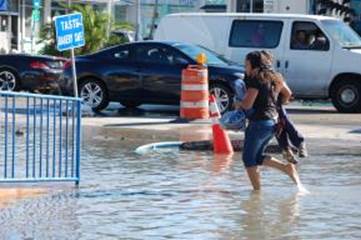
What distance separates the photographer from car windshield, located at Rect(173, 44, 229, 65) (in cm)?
2086

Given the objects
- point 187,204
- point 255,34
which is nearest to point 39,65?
point 255,34

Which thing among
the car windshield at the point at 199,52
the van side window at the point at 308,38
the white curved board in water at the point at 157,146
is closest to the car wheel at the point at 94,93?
the car windshield at the point at 199,52

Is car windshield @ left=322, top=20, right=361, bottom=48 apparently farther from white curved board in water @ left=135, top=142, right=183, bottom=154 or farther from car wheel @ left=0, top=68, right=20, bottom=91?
white curved board in water @ left=135, top=142, right=183, bottom=154

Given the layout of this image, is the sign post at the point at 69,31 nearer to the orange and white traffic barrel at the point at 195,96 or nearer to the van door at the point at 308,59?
the orange and white traffic barrel at the point at 195,96

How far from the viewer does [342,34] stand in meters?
22.7

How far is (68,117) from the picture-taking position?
37.7 feet

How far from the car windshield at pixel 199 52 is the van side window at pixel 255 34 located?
1.79 m

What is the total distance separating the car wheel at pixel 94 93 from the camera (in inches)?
840

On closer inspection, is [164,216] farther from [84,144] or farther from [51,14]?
[51,14]

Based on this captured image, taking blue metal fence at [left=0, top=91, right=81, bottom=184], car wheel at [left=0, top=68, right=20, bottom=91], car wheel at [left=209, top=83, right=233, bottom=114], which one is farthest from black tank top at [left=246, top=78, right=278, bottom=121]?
car wheel at [left=0, top=68, right=20, bottom=91]

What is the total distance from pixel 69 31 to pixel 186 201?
699 cm

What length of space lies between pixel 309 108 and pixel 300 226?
15.9 metres

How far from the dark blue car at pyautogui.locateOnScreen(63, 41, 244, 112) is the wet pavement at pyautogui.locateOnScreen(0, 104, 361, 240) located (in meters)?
5.20

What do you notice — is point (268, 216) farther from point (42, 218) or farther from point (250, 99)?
point (42, 218)
